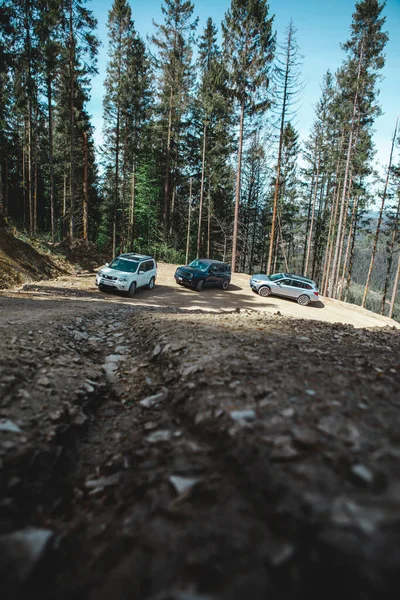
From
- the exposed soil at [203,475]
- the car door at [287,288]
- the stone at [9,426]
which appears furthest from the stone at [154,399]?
the car door at [287,288]

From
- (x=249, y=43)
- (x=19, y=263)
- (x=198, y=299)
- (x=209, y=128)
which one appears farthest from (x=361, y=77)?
(x=19, y=263)

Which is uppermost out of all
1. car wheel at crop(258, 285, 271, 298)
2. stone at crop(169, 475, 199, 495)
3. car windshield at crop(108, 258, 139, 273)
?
car windshield at crop(108, 258, 139, 273)

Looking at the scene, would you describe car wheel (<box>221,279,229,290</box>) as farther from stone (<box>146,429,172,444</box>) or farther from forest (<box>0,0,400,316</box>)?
stone (<box>146,429,172,444</box>)

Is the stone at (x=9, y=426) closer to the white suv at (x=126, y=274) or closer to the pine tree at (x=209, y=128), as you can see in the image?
the white suv at (x=126, y=274)

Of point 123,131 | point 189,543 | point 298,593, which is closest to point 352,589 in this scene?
point 298,593

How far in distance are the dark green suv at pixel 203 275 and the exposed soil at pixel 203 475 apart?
14317mm

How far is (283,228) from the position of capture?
147 feet

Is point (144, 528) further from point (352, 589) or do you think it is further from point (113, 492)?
point (352, 589)

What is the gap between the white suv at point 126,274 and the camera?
597 inches

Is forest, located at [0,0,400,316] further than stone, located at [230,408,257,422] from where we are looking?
Yes

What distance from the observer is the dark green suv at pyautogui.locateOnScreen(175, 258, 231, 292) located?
18781mm

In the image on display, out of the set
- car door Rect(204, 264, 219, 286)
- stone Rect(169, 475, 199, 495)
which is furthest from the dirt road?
stone Rect(169, 475, 199, 495)

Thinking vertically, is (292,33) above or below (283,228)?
above

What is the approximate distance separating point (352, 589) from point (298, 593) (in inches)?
8.6
